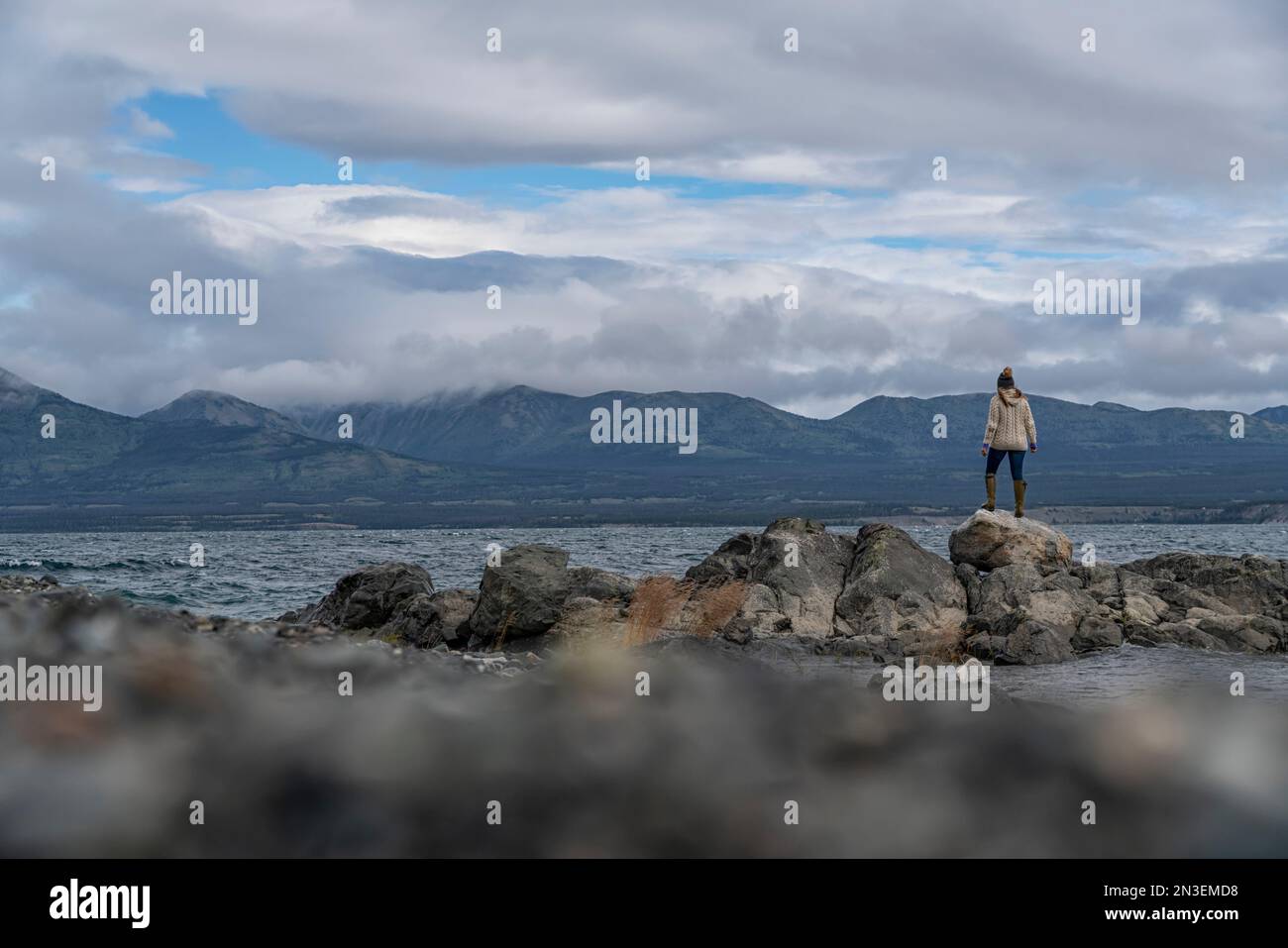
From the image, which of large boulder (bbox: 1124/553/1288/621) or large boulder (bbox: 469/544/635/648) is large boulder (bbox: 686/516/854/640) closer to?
large boulder (bbox: 469/544/635/648)

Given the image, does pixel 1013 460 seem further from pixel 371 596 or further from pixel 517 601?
pixel 371 596

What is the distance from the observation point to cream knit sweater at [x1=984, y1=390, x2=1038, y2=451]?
26250mm

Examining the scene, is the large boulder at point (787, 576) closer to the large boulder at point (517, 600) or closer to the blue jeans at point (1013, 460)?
the large boulder at point (517, 600)

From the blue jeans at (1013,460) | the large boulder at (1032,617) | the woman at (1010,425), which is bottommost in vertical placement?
the large boulder at (1032,617)

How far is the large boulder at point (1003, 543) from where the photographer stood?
27.9 meters

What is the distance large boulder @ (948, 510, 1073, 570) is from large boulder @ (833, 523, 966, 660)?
1606mm

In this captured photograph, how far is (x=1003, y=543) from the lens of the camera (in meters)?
28.0

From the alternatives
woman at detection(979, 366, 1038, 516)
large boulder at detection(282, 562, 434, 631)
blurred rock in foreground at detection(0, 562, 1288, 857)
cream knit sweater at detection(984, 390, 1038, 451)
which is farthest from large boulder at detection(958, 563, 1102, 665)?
blurred rock in foreground at detection(0, 562, 1288, 857)

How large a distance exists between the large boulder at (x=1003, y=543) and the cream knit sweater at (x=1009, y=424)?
2.18 m

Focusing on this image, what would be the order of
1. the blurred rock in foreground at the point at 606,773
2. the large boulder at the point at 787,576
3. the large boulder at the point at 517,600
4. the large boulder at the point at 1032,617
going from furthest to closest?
the large boulder at the point at 787,576 < the large boulder at the point at 517,600 < the large boulder at the point at 1032,617 < the blurred rock in foreground at the point at 606,773

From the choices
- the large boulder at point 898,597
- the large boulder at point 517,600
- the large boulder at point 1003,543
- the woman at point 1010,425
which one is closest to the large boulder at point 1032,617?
the large boulder at point 898,597
